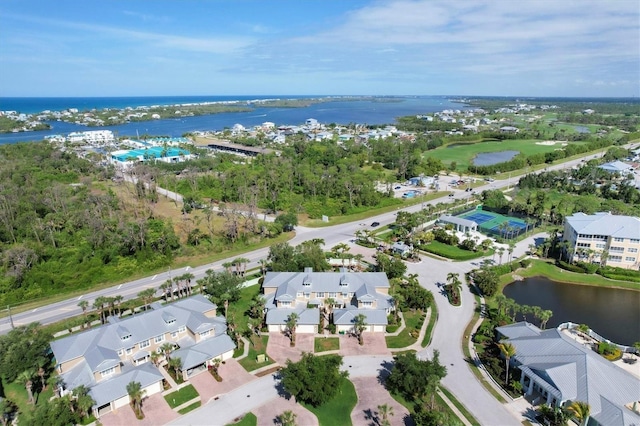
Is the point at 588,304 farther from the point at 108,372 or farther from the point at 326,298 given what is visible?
the point at 108,372

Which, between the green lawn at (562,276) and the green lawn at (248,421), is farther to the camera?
the green lawn at (562,276)

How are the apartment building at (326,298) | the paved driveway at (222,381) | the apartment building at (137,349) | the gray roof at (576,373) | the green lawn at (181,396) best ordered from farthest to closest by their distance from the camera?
the apartment building at (326,298), the paved driveway at (222,381), the apartment building at (137,349), the green lawn at (181,396), the gray roof at (576,373)

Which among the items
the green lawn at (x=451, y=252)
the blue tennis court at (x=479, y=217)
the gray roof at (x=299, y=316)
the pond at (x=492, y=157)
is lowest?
the green lawn at (x=451, y=252)

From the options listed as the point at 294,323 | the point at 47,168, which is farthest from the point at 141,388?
the point at 47,168

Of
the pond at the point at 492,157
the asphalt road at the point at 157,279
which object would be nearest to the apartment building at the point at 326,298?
the asphalt road at the point at 157,279

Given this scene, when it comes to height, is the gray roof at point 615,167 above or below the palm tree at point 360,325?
above

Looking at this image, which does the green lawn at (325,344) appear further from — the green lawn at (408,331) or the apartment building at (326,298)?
the green lawn at (408,331)

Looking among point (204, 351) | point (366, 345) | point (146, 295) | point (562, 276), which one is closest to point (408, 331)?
point (366, 345)
